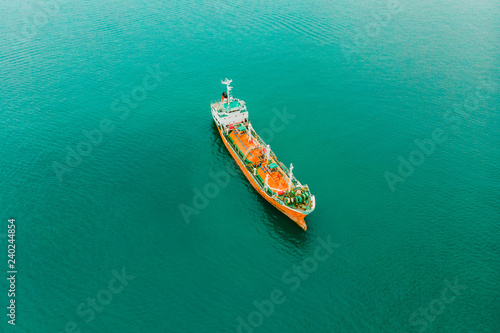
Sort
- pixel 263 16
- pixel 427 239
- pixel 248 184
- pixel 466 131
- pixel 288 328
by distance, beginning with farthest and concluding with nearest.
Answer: pixel 263 16 < pixel 466 131 < pixel 248 184 < pixel 427 239 < pixel 288 328

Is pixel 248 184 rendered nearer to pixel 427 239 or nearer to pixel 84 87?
pixel 427 239

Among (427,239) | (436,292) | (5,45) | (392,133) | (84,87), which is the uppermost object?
(5,45)

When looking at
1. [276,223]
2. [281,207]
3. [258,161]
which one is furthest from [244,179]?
[276,223]

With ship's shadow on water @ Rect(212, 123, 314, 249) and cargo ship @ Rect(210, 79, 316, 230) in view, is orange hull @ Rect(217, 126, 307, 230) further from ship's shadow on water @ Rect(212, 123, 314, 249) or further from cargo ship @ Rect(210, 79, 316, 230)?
ship's shadow on water @ Rect(212, 123, 314, 249)

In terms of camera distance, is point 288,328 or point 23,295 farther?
point 23,295

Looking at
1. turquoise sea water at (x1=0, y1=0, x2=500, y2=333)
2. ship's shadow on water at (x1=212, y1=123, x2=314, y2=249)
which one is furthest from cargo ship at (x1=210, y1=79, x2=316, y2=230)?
turquoise sea water at (x1=0, y1=0, x2=500, y2=333)

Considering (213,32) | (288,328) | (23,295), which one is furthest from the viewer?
(213,32)

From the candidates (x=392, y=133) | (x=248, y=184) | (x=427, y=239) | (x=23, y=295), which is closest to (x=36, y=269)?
(x=23, y=295)

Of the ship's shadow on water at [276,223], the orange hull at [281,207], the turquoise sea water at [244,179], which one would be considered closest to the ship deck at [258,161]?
the orange hull at [281,207]
